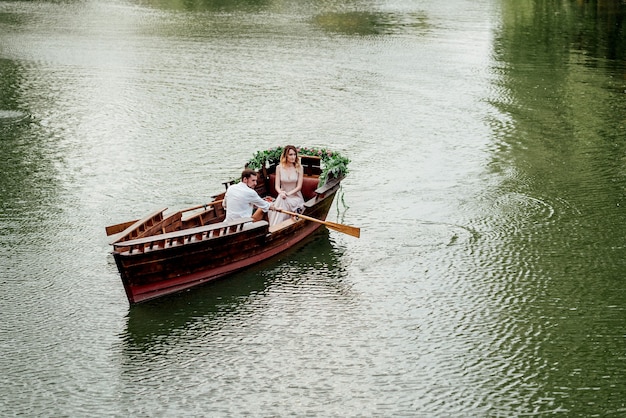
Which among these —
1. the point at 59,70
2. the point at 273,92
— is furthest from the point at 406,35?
the point at 59,70

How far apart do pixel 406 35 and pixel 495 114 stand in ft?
45.4

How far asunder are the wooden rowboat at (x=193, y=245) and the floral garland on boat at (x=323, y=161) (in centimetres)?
72

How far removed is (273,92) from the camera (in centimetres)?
2823

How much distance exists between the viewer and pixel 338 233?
55.6 feet

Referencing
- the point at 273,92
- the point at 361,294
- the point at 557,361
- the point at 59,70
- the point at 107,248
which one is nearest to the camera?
the point at 557,361

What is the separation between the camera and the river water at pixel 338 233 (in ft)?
38.9

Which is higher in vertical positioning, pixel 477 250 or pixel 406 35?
pixel 406 35

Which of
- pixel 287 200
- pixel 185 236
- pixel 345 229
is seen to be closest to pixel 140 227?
pixel 185 236

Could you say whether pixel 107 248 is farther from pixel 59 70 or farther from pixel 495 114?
pixel 59 70

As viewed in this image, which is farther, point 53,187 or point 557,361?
point 53,187

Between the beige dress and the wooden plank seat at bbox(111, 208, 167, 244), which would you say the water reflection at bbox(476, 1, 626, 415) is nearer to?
the beige dress

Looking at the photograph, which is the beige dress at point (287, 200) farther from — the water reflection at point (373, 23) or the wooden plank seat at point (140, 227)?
the water reflection at point (373, 23)

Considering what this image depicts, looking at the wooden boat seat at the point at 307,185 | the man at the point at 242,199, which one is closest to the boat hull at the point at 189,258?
the man at the point at 242,199

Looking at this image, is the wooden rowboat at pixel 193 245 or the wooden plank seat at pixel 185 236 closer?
the wooden plank seat at pixel 185 236
